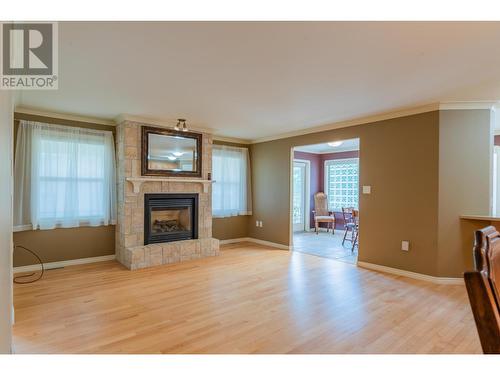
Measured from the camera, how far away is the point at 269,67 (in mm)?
2533

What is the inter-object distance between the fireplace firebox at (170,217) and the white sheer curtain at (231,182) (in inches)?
32.4

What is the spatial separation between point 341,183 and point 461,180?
454 cm

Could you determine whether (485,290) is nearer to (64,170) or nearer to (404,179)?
(404,179)

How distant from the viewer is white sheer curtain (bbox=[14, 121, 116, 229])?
12.7ft

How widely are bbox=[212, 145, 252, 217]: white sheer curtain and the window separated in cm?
317

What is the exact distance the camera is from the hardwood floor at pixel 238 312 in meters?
2.13

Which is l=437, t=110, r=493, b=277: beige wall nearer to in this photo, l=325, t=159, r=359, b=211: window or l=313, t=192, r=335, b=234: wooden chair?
l=325, t=159, r=359, b=211: window

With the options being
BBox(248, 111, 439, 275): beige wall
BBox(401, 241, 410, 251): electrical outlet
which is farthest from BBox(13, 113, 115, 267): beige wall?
BBox(401, 241, 410, 251): electrical outlet

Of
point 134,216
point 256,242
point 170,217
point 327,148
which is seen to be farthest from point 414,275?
point 327,148
